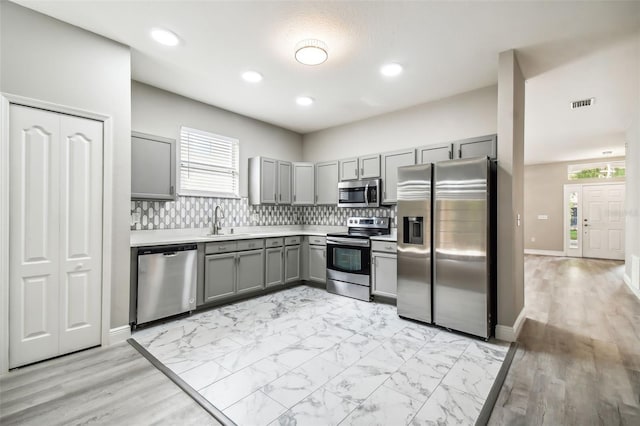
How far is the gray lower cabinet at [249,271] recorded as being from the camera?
13.6 feet

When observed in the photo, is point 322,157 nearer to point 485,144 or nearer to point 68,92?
point 485,144

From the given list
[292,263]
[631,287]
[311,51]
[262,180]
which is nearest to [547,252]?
[631,287]

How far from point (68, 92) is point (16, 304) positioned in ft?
5.98

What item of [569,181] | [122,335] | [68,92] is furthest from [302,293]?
[569,181]

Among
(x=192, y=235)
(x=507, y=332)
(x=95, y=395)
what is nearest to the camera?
(x=95, y=395)

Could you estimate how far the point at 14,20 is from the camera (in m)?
2.37

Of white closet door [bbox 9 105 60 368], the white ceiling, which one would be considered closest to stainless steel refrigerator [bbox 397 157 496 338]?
the white ceiling

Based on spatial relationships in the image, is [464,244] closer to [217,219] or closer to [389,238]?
[389,238]

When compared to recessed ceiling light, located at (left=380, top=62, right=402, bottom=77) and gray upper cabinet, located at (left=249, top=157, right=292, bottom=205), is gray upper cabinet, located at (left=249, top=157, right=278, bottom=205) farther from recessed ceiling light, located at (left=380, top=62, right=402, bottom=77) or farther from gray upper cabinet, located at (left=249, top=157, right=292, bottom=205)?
recessed ceiling light, located at (left=380, top=62, right=402, bottom=77)

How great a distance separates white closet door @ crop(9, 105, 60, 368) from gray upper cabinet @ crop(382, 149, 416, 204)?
3.78 metres

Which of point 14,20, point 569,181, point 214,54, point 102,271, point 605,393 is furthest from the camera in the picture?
point 569,181

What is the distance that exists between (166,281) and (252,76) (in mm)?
2591

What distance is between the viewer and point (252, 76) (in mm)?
3561

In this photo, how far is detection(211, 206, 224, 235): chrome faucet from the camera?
4410mm
